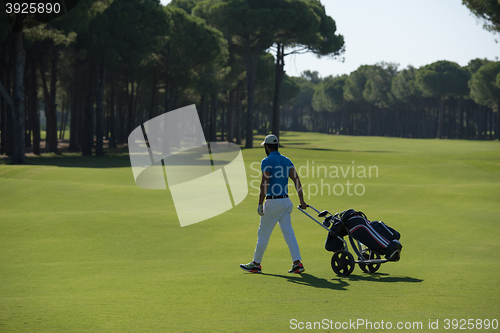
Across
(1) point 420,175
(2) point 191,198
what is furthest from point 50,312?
(1) point 420,175

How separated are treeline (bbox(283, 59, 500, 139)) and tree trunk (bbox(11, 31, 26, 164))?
76.7 m

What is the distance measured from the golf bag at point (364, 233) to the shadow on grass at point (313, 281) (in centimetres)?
70

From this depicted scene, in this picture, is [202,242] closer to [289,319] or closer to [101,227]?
[101,227]

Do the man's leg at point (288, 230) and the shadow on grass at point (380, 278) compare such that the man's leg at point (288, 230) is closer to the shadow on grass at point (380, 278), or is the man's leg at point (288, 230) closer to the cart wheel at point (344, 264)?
the cart wheel at point (344, 264)

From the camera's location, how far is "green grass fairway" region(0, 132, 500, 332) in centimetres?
580

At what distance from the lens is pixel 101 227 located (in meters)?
14.1

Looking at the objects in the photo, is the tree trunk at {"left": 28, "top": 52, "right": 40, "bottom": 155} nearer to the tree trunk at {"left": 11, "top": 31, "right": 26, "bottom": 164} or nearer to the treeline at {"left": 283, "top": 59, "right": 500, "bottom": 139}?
the tree trunk at {"left": 11, "top": 31, "right": 26, "bottom": 164}

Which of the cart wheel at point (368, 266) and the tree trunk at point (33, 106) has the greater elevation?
the tree trunk at point (33, 106)

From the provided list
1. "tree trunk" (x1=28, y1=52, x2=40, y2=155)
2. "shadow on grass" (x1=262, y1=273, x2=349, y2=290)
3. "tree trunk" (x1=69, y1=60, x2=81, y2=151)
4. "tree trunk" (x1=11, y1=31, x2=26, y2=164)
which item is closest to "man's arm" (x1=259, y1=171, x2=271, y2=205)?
"shadow on grass" (x1=262, y1=273, x2=349, y2=290)

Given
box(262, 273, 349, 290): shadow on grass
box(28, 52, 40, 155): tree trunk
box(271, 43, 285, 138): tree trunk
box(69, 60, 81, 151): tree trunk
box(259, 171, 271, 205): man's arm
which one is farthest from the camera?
box(271, 43, 285, 138): tree trunk

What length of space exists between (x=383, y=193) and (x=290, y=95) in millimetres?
96767

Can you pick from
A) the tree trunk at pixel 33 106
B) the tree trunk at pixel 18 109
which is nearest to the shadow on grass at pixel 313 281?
the tree trunk at pixel 18 109

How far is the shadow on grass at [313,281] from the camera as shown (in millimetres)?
7430

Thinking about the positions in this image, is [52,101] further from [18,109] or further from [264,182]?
[264,182]
